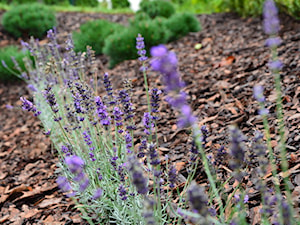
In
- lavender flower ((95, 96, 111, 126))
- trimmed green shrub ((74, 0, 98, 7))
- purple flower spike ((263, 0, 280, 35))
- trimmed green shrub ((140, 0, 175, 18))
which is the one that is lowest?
lavender flower ((95, 96, 111, 126))

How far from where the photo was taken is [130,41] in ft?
18.4

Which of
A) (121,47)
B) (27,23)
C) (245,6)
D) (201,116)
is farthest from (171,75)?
(27,23)

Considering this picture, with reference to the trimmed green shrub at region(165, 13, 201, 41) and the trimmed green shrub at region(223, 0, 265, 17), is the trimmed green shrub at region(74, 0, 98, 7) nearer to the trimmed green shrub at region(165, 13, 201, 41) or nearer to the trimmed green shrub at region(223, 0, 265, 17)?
the trimmed green shrub at region(223, 0, 265, 17)

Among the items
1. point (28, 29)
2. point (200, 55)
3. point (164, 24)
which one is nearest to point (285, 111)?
point (200, 55)

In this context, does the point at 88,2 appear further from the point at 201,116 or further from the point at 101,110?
the point at 101,110

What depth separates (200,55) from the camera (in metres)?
5.00

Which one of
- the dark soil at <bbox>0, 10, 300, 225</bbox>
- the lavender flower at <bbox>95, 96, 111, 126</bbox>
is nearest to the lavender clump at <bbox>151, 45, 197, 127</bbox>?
the lavender flower at <bbox>95, 96, 111, 126</bbox>

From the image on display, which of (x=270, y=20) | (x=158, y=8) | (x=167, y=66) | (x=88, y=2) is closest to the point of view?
(x=167, y=66)

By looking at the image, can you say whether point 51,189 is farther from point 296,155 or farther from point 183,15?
point 183,15

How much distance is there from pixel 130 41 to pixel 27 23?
477 centimetres

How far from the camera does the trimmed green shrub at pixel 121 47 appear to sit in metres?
5.60

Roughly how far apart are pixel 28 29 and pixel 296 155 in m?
8.59

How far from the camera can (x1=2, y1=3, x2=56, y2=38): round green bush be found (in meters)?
8.84

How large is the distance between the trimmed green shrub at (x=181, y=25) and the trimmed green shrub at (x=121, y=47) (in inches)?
35.2
